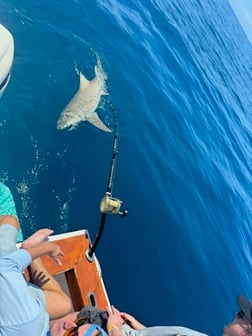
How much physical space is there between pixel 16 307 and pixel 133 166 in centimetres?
727

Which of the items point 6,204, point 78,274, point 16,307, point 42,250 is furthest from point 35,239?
point 16,307

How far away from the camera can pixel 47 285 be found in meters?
4.97

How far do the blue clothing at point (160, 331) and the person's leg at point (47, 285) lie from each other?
717 mm

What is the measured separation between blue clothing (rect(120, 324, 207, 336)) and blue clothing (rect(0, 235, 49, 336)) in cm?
158

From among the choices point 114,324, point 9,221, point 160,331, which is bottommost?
point 160,331

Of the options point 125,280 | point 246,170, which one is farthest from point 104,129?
point 246,170

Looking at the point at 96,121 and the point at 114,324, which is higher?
the point at 96,121

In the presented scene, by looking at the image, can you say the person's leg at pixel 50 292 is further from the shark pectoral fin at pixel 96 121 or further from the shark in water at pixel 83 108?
the shark pectoral fin at pixel 96 121

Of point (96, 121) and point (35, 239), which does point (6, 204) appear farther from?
point (96, 121)

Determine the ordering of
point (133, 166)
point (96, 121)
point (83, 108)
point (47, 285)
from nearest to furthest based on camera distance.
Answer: point (47, 285) < point (83, 108) < point (96, 121) < point (133, 166)

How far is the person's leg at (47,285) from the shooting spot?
15.5 feet

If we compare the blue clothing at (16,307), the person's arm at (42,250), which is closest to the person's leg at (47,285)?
the person's arm at (42,250)

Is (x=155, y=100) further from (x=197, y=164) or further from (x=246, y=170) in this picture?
(x=246, y=170)

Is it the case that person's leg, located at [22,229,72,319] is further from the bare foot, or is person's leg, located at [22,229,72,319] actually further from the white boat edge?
the white boat edge
